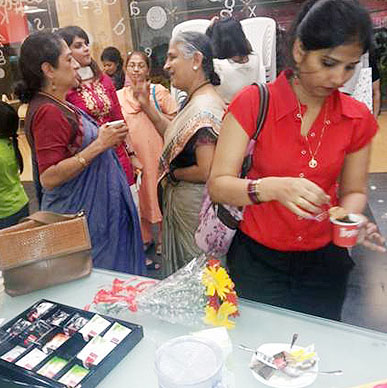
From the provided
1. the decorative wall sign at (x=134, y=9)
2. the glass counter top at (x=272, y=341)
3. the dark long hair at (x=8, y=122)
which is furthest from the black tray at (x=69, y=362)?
the decorative wall sign at (x=134, y=9)

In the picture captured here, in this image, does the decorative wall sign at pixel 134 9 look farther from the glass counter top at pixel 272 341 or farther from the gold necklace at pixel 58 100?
the glass counter top at pixel 272 341

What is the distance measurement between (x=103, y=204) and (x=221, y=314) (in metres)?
1.01

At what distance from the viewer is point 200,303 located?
3.44ft

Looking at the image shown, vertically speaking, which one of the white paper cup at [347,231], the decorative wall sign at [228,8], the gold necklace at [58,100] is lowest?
the white paper cup at [347,231]

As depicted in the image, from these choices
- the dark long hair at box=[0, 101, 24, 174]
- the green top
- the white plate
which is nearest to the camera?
the white plate

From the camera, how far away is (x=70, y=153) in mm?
1783

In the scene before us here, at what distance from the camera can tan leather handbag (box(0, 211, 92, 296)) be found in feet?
3.91

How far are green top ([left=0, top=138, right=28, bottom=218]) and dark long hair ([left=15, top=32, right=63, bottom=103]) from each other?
0.62 m

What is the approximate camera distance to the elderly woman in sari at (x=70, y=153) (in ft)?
5.64

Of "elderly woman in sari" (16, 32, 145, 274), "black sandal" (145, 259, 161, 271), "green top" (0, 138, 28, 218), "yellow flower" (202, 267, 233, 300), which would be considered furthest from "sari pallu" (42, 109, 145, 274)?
"yellow flower" (202, 267, 233, 300)

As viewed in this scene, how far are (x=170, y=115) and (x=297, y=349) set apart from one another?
84.5 inches

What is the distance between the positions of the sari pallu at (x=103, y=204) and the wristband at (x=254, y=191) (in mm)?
929

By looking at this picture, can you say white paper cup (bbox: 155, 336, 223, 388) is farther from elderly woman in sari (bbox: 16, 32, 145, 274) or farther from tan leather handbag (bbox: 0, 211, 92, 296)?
elderly woman in sari (bbox: 16, 32, 145, 274)

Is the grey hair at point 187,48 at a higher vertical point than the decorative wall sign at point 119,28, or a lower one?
lower
